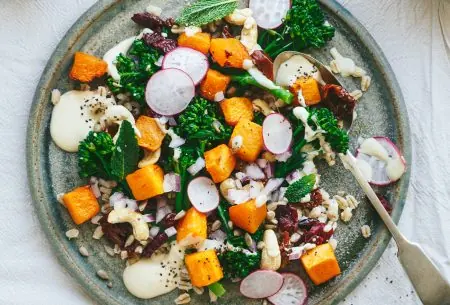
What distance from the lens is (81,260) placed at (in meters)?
2.79

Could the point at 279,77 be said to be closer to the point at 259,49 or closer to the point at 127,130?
the point at 259,49

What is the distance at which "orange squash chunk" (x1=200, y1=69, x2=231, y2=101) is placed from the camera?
273 cm

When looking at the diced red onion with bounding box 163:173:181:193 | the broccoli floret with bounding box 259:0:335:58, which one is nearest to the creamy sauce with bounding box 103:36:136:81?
the diced red onion with bounding box 163:173:181:193

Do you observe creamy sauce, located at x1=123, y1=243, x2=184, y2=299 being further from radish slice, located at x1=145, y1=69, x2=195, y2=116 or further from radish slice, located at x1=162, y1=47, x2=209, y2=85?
radish slice, located at x1=162, y1=47, x2=209, y2=85

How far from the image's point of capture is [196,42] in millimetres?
2752

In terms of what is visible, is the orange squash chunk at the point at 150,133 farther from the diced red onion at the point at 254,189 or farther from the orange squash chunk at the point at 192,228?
the diced red onion at the point at 254,189

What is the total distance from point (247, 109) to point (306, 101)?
27 centimetres

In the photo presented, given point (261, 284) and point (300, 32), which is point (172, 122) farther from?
point (261, 284)

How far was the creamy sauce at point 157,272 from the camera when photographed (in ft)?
8.98

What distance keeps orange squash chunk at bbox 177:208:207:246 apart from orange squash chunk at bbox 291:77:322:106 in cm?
68

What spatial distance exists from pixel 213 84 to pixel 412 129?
1.00 meters

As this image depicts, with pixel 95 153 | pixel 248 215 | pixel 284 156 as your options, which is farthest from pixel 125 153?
pixel 284 156

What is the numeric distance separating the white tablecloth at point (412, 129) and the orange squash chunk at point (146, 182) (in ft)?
1.71

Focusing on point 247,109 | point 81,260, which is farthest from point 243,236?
point 81,260
